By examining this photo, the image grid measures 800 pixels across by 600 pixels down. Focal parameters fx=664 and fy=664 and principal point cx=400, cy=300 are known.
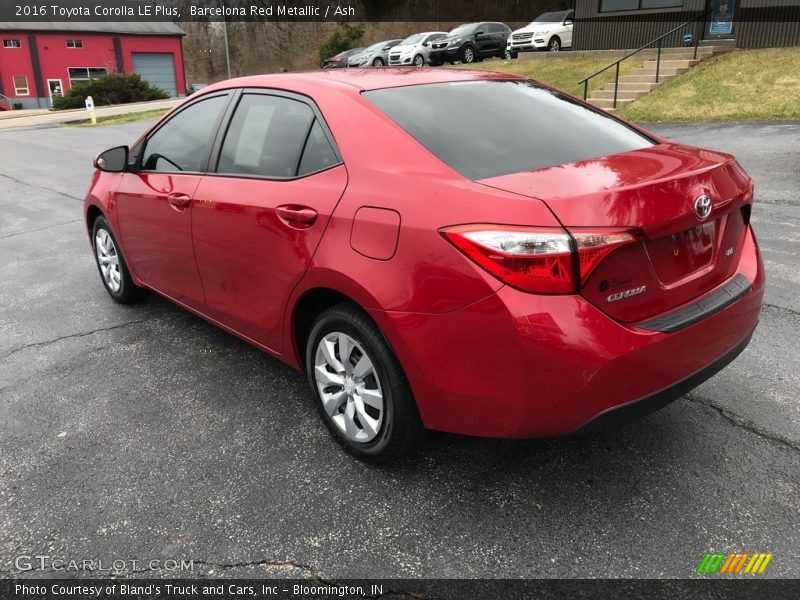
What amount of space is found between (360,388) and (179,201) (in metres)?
1.67

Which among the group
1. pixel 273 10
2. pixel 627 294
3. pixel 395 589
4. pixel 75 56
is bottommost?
pixel 395 589

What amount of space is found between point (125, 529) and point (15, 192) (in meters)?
9.54

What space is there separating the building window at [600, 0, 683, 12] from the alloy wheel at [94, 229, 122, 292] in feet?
66.4

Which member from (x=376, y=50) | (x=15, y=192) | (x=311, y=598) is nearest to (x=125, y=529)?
(x=311, y=598)

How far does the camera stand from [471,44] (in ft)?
94.3

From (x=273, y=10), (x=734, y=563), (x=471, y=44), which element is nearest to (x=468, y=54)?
(x=471, y=44)

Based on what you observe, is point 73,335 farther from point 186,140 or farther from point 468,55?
point 468,55

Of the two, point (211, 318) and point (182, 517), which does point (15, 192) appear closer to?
point (211, 318)

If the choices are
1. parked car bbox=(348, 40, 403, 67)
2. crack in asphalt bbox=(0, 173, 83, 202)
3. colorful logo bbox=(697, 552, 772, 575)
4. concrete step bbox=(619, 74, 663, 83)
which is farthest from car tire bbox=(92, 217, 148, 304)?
parked car bbox=(348, 40, 403, 67)

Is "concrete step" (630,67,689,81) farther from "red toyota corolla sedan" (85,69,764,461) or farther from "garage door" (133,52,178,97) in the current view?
"garage door" (133,52,178,97)

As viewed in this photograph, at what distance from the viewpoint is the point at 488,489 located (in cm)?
279

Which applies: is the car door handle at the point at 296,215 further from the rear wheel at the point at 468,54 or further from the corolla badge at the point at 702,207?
the rear wheel at the point at 468,54

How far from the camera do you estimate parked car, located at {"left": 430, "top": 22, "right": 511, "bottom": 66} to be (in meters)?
28.8

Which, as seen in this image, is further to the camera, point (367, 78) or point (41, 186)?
point (41, 186)
